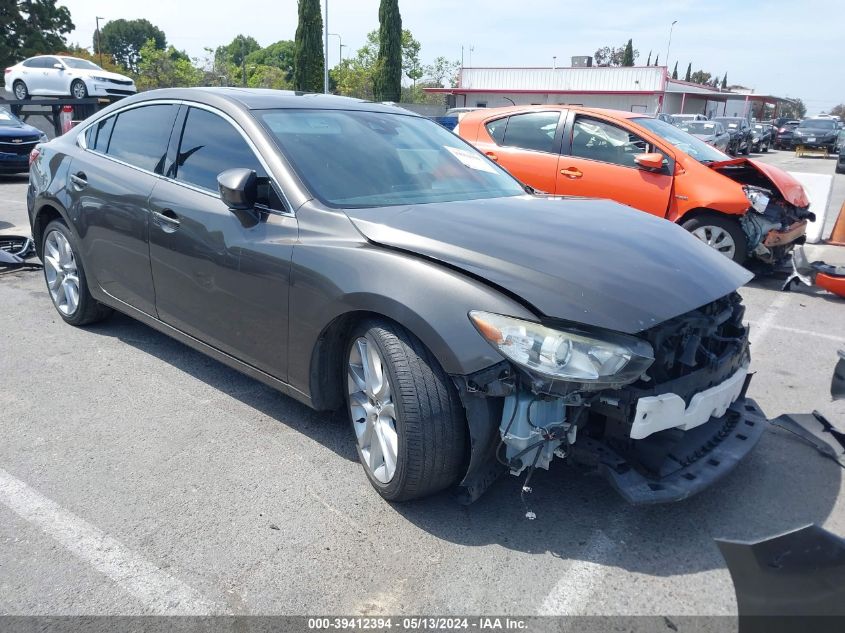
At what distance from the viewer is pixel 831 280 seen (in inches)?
252

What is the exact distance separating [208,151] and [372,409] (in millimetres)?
1735

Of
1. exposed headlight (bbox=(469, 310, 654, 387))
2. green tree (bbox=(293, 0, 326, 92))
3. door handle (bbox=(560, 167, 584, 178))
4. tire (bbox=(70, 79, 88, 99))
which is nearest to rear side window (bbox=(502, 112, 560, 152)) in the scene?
door handle (bbox=(560, 167, 584, 178))

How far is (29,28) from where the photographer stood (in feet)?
138

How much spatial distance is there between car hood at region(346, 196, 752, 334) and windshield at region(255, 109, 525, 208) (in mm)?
214

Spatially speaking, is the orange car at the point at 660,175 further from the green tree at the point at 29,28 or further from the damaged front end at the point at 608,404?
the green tree at the point at 29,28

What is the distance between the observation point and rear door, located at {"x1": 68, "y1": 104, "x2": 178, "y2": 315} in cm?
389

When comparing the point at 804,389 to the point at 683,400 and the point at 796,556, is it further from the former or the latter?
the point at 796,556

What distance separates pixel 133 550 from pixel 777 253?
678 cm

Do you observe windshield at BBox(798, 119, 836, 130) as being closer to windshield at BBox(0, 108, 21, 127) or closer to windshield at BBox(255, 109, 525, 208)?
windshield at BBox(0, 108, 21, 127)

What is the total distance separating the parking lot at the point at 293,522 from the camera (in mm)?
2348

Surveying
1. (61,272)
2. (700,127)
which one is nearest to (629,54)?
(700,127)

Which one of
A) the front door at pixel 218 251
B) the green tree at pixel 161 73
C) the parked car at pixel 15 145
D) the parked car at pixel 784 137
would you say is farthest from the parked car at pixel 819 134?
the green tree at pixel 161 73

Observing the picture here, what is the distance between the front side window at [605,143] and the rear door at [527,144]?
0.23m

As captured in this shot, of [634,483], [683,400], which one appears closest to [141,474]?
[634,483]
